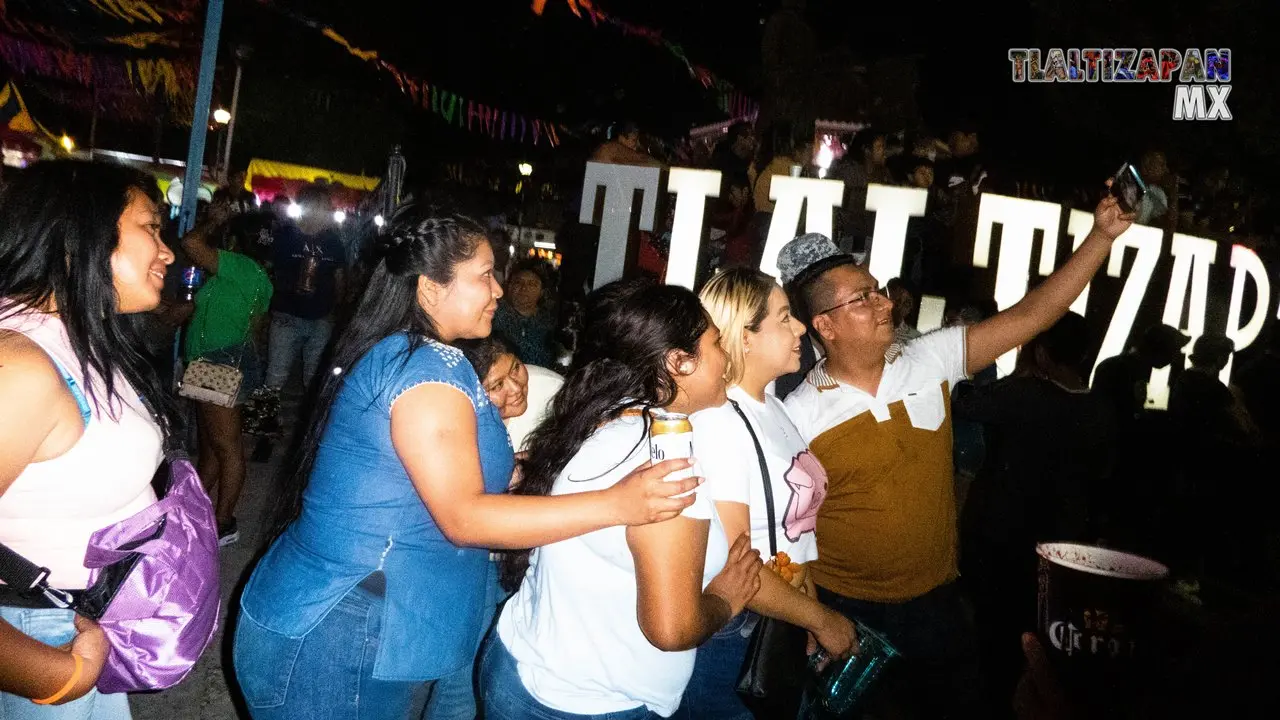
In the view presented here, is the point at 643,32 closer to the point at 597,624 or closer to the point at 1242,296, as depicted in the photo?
the point at 1242,296

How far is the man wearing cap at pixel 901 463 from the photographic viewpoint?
317cm

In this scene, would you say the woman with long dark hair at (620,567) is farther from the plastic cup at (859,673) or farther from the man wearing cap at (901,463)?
the man wearing cap at (901,463)

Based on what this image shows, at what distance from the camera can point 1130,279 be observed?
6.98 m

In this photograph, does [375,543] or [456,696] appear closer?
[375,543]

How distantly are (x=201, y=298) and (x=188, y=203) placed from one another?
4.20ft

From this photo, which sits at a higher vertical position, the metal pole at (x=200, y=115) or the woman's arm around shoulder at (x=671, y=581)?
the metal pole at (x=200, y=115)

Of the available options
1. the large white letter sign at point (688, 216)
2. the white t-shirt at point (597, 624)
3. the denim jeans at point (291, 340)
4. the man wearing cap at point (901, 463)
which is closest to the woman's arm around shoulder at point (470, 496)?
the white t-shirt at point (597, 624)

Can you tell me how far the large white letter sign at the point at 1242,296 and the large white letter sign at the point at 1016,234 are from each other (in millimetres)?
2905

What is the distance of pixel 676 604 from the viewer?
5.90 ft

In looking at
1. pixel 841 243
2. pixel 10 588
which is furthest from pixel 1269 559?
pixel 10 588

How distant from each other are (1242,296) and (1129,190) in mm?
6403

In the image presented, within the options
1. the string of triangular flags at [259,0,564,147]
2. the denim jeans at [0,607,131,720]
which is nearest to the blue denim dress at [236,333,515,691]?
the denim jeans at [0,607,131,720]

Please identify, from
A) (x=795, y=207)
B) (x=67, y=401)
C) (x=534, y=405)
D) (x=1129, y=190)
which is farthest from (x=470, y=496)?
(x=795, y=207)

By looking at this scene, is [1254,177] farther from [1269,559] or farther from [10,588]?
[10,588]
